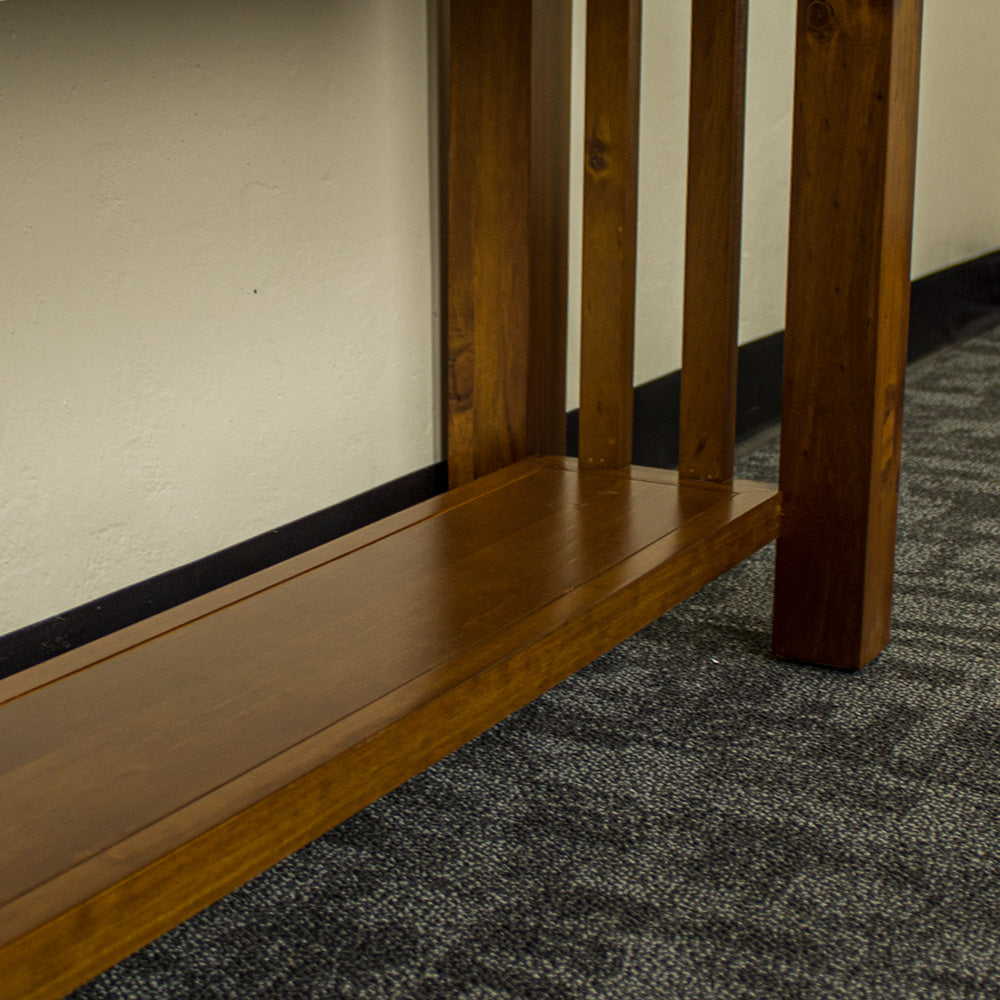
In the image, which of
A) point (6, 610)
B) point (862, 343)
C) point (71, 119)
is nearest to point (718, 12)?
point (862, 343)

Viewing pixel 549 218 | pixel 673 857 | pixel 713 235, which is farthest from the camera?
pixel 549 218

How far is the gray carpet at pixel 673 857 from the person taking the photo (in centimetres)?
82

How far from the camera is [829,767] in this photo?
1078 millimetres

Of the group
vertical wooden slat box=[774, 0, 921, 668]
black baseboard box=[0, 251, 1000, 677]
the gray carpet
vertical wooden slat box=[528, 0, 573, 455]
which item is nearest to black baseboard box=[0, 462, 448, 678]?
black baseboard box=[0, 251, 1000, 677]

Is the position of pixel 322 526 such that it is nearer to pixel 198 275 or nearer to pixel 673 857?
pixel 198 275

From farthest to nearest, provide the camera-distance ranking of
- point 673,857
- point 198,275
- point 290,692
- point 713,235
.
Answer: point 713,235 < point 198,275 < point 673,857 < point 290,692

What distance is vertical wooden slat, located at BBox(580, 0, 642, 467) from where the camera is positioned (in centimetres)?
123

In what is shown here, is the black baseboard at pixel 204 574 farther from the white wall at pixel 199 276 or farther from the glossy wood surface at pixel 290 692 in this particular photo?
the glossy wood surface at pixel 290 692

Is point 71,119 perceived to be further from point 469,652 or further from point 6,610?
point 469,652

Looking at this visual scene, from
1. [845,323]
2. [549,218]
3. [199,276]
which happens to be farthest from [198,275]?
[845,323]

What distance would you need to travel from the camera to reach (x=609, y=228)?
1.27 m

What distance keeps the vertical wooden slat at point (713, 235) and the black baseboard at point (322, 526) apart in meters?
0.30

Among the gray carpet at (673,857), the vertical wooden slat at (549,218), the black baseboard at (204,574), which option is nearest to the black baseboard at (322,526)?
the black baseboard at (204,574)

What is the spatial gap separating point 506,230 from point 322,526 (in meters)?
0.34
